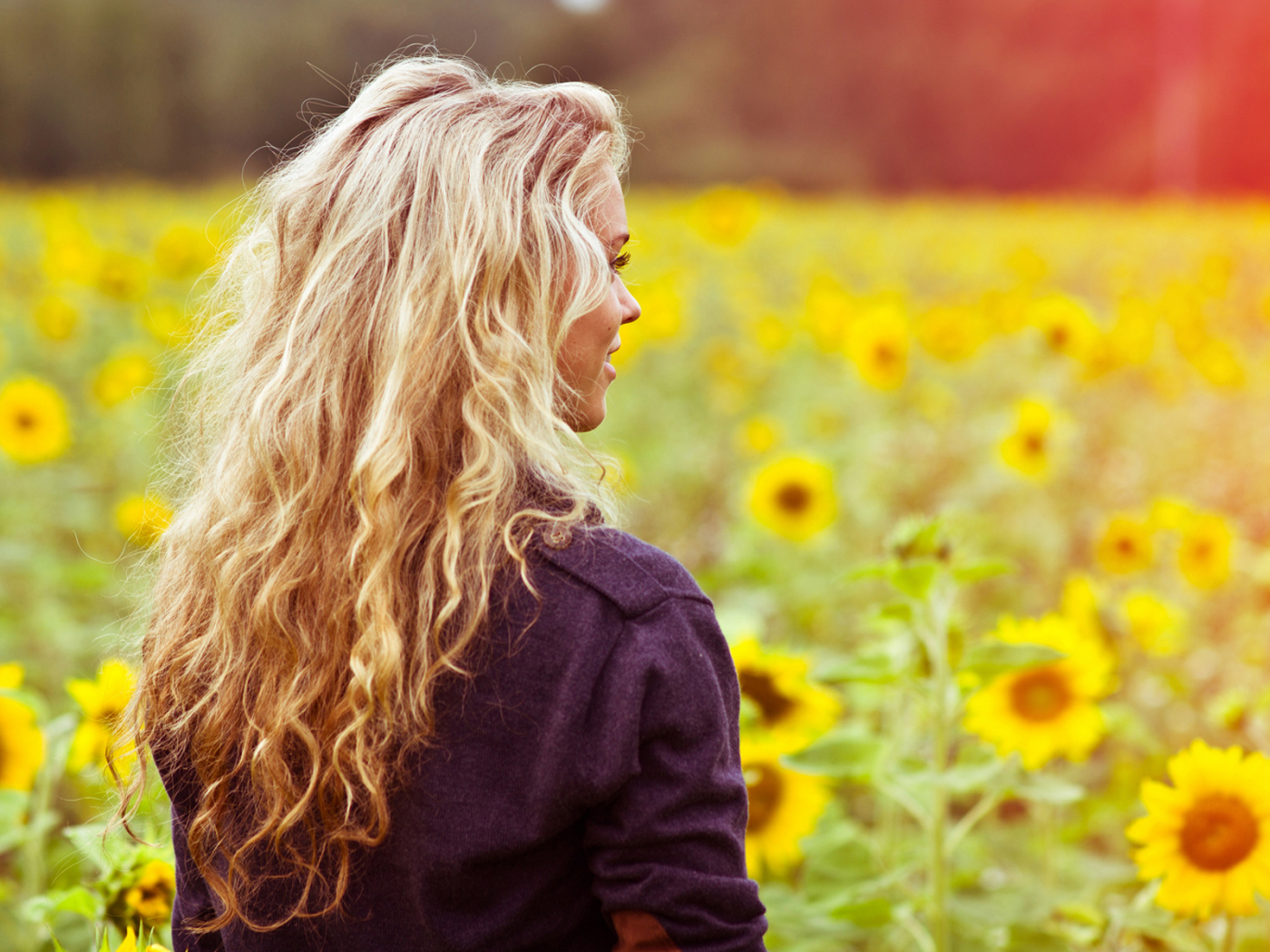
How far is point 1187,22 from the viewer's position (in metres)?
15.2

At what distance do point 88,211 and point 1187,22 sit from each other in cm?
1400

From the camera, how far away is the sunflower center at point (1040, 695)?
1.58m

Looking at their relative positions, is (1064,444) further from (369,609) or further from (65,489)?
(65,489)

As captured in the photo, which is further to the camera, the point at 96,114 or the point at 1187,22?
the point at 96,114

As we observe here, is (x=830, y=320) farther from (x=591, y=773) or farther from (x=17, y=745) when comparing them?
(x=591, y=773)

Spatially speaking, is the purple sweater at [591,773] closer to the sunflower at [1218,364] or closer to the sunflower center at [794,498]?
the sunflower center at [794,498]

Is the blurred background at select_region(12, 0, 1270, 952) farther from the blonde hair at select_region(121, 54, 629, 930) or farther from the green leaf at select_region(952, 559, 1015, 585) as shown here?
the blonde hair at select_region(121, 54, 629, 930)

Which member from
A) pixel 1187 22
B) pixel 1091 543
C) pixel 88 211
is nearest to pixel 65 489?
pixel 1091 543

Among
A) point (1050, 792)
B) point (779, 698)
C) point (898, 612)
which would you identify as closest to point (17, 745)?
point (779, 698)

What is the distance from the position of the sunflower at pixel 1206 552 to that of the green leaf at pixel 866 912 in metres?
1.35

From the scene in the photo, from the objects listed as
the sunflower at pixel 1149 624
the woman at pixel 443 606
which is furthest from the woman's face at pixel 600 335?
the sunflower at pixel 1149 624

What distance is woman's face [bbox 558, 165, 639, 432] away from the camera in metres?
1.01

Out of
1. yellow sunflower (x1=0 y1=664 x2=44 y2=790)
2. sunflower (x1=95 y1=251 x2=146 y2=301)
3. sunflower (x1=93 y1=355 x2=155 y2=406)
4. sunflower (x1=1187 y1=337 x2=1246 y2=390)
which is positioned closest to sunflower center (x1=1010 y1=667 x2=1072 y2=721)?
yellow sunflower (x1=0 y1=664 x2=44 y2=790)

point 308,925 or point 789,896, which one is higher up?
point 308,925
